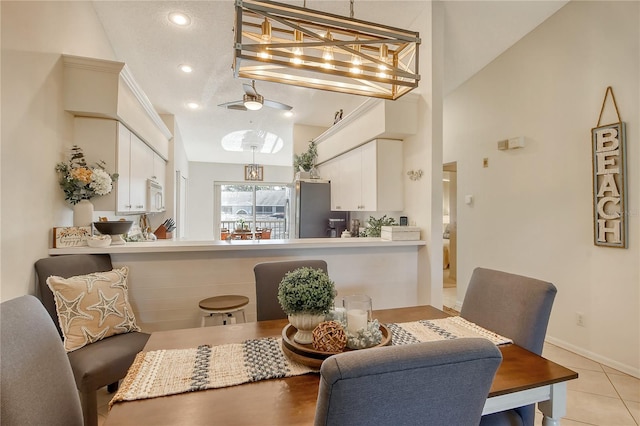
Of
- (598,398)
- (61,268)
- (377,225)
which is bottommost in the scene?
(598,398)

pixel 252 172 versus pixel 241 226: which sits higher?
pixel 252 172

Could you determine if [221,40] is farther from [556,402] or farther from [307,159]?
[556,402]

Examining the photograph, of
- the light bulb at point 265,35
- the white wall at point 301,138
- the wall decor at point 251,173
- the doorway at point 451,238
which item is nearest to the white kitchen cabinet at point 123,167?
the light bulb at point 265,35

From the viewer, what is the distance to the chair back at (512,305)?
1.37 meters

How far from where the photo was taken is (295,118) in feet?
18.1

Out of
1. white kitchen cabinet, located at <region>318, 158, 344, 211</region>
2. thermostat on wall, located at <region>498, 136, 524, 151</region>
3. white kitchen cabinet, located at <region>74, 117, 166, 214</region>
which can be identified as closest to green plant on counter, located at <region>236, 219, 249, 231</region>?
white kitchen cabinet, located at <region>318, 158, 344, 211</region>

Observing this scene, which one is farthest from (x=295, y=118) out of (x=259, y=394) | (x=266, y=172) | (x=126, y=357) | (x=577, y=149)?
(x=259, y=394)

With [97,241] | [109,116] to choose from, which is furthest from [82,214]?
[109,116]

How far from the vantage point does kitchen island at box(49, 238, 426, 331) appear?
Result: 2381mm

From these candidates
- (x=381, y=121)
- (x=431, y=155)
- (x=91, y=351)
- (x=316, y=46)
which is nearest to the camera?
(x=316, y=46)

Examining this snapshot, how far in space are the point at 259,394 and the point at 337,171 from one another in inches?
153

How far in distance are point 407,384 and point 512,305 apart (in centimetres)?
112

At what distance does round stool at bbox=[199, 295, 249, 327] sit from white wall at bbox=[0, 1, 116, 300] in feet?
3.56

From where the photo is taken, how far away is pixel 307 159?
5.26m
